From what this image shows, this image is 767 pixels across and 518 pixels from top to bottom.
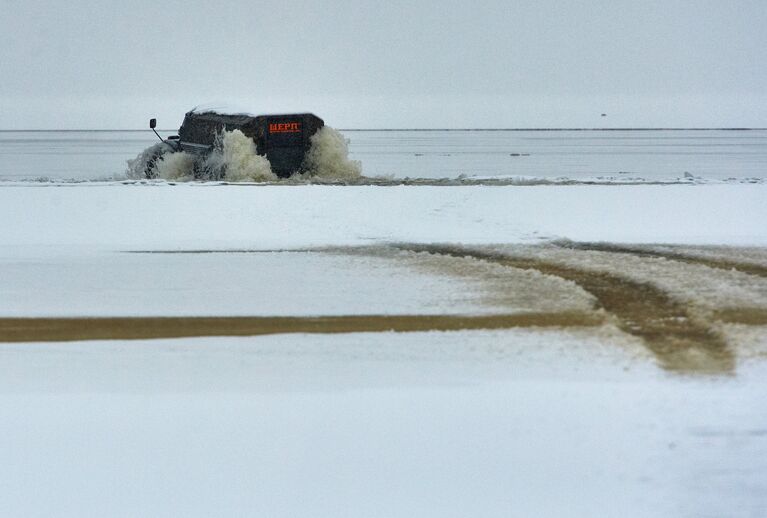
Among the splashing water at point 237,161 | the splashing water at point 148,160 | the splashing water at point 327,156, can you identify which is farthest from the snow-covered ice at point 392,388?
the splashing water at point 148,160

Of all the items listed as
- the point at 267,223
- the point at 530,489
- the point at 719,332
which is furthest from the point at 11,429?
the point at 267,223

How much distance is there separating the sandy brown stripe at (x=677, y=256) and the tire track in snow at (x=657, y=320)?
1.51 metres

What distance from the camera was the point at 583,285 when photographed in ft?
32.2

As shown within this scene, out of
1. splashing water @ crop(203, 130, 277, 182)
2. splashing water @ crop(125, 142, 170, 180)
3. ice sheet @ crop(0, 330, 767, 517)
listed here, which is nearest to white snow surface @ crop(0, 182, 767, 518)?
ice sheet @ crop(0, 330, 767, 517)

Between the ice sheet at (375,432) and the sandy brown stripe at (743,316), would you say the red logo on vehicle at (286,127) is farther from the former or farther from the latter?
the ice sheet at (375,432)

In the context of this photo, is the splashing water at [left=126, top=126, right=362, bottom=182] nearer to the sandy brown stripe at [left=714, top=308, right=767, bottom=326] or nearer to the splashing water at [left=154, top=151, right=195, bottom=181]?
the splashing water at [left=154, top=151, right=195, bottom=181]

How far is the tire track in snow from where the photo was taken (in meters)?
6.66

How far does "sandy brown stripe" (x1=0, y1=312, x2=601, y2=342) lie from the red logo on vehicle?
46.5 feet

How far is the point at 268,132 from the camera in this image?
21969mm

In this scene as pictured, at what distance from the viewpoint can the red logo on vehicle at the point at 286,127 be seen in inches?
870

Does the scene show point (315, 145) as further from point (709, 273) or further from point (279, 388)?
→ point (279, 388)

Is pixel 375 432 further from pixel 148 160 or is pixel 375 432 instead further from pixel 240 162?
pixel 148 160

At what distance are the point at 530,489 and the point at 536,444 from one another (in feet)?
1.87

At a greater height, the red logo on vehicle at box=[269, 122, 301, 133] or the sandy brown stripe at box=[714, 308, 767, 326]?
the red logo on vehicle at box=[269, 122, 301, 133]
